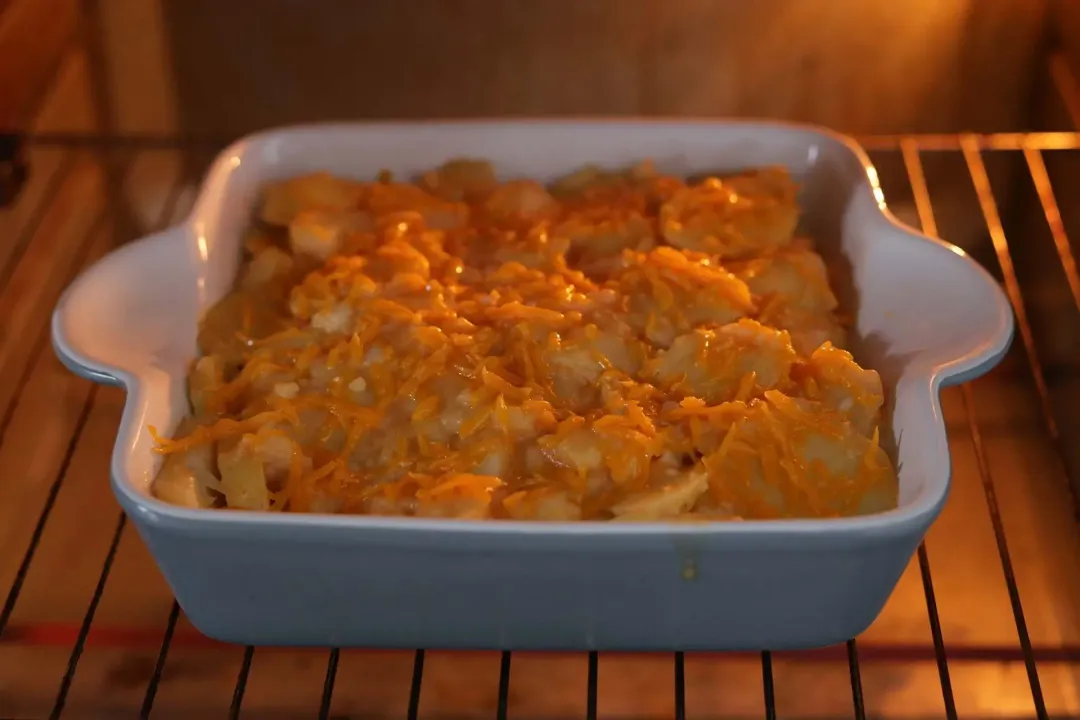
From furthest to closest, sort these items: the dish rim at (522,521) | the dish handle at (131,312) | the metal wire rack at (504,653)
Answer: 1. the metal wire rack at (504,653)
2. the dish handle at (131,312)
3. the dish rim at (522,521)

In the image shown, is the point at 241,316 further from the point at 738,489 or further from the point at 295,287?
the point at 738,489

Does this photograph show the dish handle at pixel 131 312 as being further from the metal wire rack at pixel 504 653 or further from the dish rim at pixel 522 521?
the metal wire rack at pixel 504 653

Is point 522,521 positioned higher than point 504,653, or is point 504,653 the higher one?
point 522,521

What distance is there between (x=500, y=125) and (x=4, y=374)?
0.46m

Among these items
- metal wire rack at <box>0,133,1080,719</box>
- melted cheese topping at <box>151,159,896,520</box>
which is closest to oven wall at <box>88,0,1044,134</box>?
metal wire rack at <box>0,133,1080,719</box>

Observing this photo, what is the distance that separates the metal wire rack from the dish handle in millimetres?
126

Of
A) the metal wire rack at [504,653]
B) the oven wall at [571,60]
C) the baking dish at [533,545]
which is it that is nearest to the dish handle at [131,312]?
the baking dish at [533,545]

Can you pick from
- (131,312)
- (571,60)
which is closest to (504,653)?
(131,312)

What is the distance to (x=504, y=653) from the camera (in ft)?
1.92

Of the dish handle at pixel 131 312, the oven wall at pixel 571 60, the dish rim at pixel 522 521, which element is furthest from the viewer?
the oven wall at pixel 571 60

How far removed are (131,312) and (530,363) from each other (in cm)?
26

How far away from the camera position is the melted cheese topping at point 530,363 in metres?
0.57

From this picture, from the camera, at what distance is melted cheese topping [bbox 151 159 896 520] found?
1.88ft

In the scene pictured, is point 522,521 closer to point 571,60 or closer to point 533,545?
point 533,545
